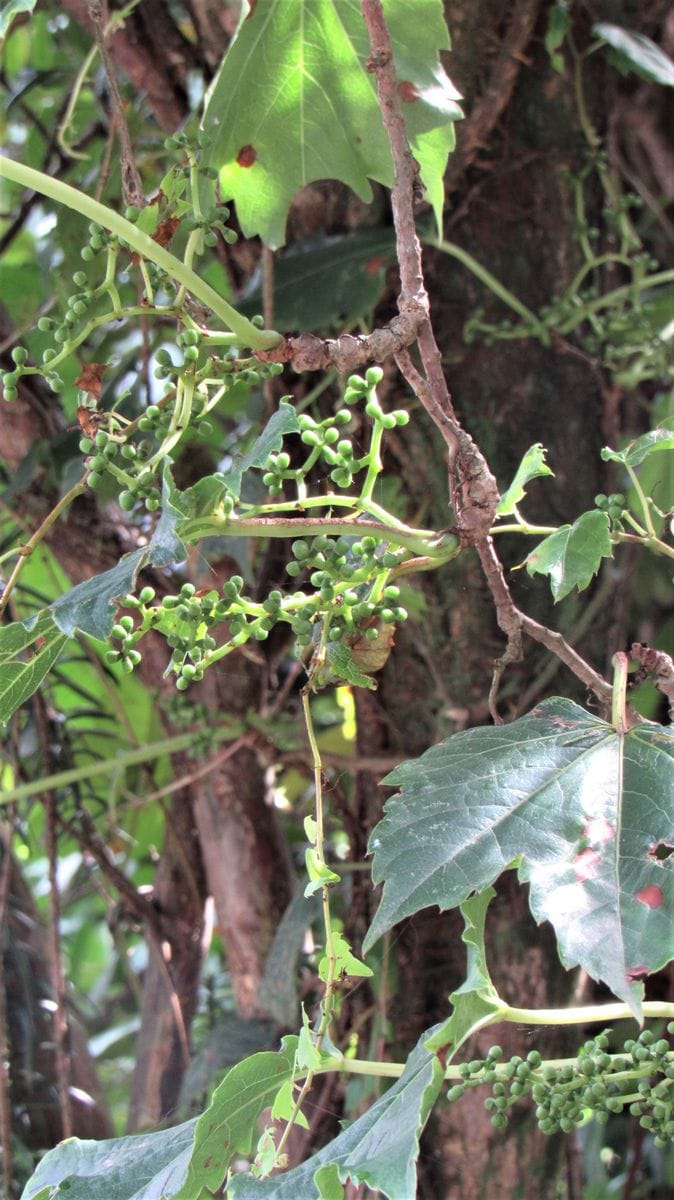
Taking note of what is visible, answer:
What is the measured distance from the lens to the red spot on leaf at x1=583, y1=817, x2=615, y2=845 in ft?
1.89

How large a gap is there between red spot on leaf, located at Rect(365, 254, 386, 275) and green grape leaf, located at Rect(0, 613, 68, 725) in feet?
1.65

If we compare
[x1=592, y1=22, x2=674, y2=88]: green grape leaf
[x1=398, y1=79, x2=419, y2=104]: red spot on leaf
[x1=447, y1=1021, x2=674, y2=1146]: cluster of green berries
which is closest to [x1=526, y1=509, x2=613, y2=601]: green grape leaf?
[x1=447, y1=1021, x2=674, y2=1146]: cluster of green berries

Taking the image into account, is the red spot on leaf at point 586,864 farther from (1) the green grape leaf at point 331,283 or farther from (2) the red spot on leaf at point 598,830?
(1) the green grape leaf at point 331,283

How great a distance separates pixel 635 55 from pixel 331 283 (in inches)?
13.8

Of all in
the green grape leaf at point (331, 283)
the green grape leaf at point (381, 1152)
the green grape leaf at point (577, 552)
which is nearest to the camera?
the green grape leaf at point (381, 1152)

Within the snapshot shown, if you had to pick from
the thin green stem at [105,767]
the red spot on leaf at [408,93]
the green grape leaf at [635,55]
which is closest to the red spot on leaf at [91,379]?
the red spot on leaf at [408,93]

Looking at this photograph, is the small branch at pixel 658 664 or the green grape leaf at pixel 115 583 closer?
the green grape leaf at pixel 115 583

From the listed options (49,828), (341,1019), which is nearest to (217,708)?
(49,828)

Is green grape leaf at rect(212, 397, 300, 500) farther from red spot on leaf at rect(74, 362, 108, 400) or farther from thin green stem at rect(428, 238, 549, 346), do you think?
thin green stem at rect(428, 238, 549, 346)

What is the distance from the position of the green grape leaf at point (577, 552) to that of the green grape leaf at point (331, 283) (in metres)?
0.44

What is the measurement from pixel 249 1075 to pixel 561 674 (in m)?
0.48

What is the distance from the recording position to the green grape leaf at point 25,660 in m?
0.61

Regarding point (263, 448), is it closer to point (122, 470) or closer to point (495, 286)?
point (122, 470)

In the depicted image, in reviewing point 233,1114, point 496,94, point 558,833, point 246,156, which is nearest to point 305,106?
point 246,156
